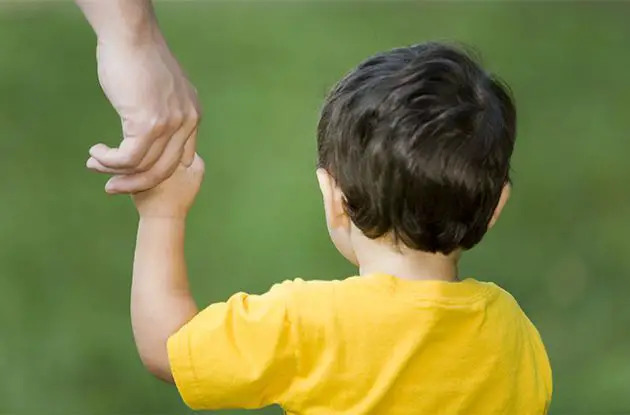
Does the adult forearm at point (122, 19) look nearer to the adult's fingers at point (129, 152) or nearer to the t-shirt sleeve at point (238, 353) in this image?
the adult's fingers at point (129, 152)

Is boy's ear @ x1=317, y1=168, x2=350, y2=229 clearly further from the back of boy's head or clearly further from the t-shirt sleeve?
the t-shirt sleeve

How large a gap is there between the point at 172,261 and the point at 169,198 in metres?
0.09

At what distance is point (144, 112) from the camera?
5.35ft

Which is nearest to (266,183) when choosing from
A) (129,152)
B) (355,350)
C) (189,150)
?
(189,150)

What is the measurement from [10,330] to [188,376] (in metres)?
2.05

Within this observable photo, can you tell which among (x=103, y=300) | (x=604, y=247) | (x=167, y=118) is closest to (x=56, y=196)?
(x=103, y=300)

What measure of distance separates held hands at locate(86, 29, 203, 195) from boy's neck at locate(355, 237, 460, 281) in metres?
0.28

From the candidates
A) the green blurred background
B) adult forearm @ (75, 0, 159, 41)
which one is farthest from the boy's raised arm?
the green blurred background

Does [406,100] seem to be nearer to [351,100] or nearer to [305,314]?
[351,100]

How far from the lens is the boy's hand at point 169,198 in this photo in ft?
5.61

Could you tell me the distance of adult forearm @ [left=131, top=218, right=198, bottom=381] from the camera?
5.39 ft

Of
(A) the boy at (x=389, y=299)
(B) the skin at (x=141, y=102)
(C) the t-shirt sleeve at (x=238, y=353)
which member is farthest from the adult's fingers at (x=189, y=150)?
(C) the t-shirt sleeve at (x=238, y=353)

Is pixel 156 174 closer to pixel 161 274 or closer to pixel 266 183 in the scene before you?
pixel 161 274

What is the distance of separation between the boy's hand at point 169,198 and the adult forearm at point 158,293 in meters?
0.01
